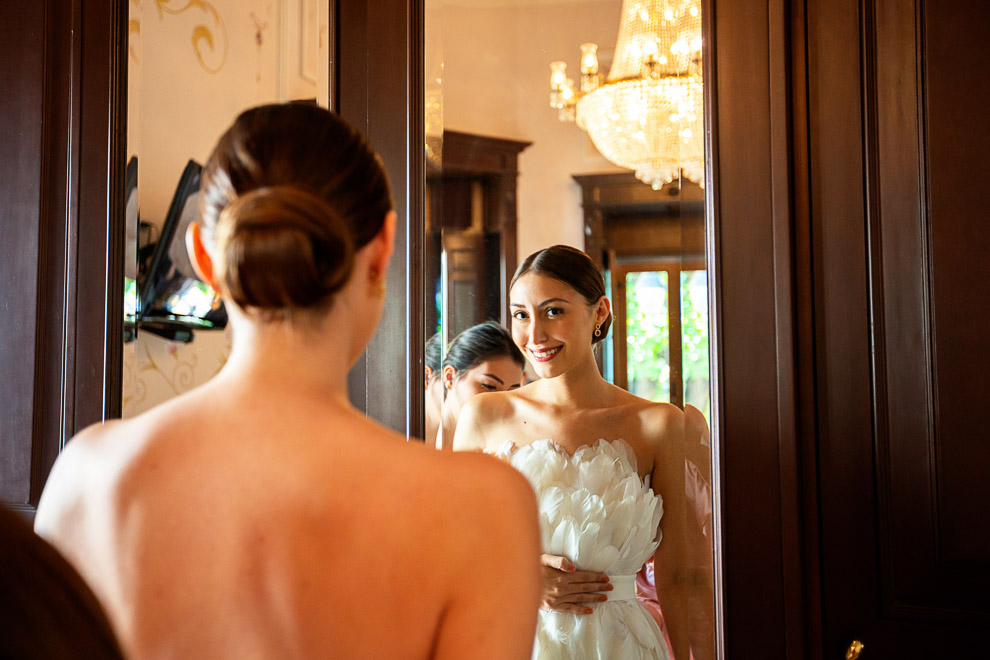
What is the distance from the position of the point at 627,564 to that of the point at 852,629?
0.32m

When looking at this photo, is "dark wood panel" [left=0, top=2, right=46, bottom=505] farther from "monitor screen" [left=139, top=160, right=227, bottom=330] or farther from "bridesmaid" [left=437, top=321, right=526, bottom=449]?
"bridesmaid" [left=437, top=321, right=526, bottom=449]

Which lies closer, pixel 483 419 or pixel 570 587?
pixel 570 587

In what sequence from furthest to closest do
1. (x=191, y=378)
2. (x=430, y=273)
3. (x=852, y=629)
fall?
(x=191, y=378) < (x=430, y=273) < (x=852, y=629)

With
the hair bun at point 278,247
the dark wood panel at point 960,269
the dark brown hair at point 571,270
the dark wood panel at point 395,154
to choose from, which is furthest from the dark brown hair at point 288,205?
the dark wood panel at point 960,269

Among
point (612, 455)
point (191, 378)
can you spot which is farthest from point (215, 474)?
point (191, 378)

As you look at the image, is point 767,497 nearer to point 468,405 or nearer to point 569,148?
point 468,405

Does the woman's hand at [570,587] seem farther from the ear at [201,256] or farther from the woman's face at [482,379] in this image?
the ear at [201,256]

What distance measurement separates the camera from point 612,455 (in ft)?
4.27

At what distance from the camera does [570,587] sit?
4.26 ft

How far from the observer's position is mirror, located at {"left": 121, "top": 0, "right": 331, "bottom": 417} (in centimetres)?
165

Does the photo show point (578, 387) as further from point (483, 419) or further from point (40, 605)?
point (40, 605)

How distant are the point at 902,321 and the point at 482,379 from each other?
2.02ft

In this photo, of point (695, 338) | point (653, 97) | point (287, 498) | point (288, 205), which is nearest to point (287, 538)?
point (287, 498)

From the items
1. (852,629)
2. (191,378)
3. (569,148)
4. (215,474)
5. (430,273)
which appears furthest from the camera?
(191,378)
